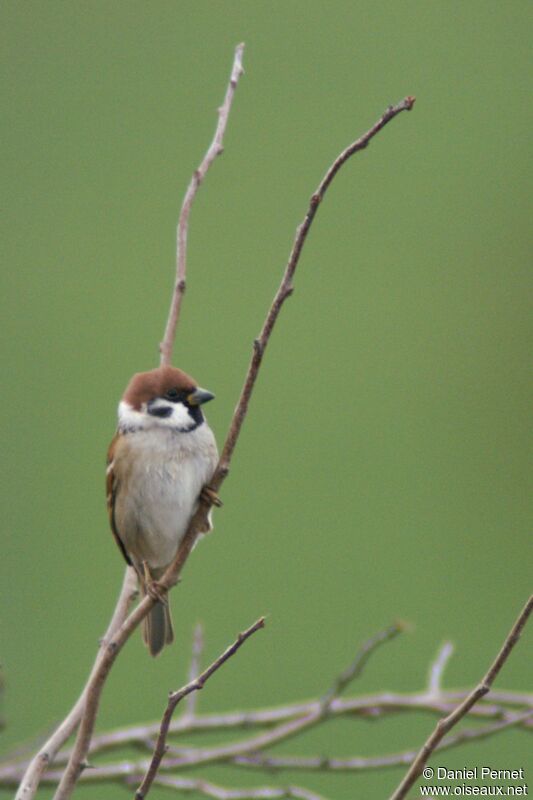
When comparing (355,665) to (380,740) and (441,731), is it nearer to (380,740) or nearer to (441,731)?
(441,731)

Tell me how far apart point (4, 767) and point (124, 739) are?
8.2 inches

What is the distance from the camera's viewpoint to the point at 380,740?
3.21m

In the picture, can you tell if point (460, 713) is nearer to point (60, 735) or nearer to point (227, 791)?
point (60, 735)

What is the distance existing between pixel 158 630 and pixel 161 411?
394 mm

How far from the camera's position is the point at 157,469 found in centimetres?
204

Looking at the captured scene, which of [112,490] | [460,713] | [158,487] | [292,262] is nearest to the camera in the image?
[460,713]

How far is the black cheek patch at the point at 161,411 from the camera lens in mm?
2018

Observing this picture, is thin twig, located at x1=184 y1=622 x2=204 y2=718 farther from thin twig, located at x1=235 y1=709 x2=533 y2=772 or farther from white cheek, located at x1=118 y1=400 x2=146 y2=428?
white cheek, located at x1=118 y1=400 x2=146 y2=428

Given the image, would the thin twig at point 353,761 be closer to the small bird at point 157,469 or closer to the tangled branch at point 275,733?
the tangled branch at point 275,733

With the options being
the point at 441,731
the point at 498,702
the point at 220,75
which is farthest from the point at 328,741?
the point at 220,75

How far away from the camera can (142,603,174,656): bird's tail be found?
6.86 feet

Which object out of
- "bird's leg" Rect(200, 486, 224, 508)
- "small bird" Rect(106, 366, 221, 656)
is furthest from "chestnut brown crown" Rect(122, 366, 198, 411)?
"bird's leg" Rect(200, 486, 224, 508)

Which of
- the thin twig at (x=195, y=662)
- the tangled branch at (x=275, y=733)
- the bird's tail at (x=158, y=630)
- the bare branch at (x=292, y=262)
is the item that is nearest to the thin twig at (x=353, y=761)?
the tangled branch at (x=275, y=733)

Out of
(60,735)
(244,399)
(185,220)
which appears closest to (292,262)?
(244,399)
